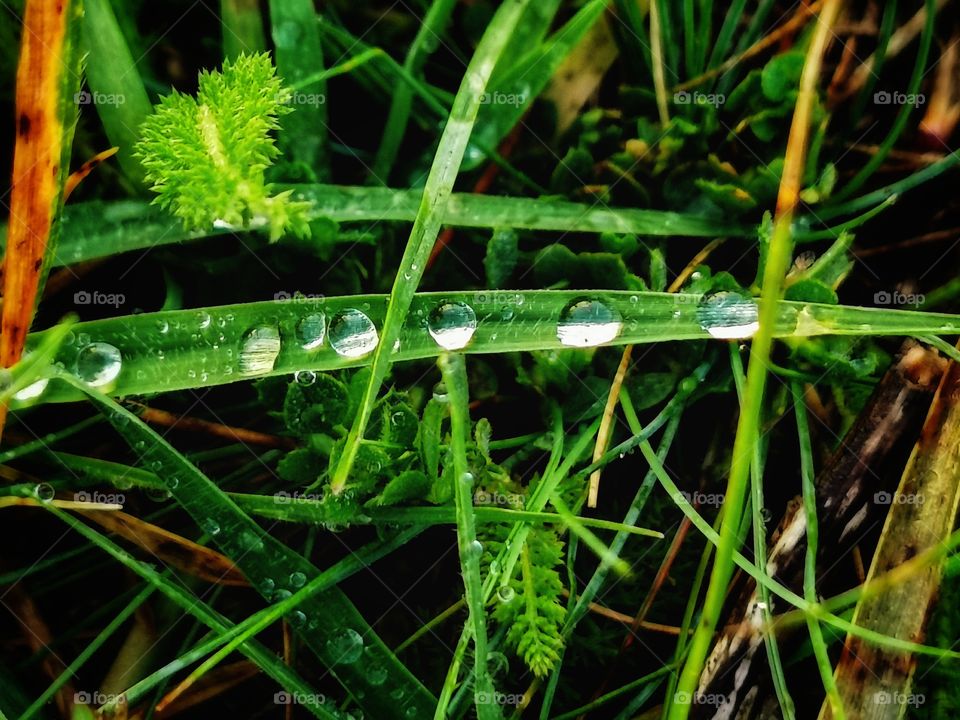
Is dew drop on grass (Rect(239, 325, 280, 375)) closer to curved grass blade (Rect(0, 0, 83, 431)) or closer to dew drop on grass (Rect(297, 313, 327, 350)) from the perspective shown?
dew drop on grass (Rect(297, 313, 327, 350))

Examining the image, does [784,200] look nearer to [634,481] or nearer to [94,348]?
[634,481]

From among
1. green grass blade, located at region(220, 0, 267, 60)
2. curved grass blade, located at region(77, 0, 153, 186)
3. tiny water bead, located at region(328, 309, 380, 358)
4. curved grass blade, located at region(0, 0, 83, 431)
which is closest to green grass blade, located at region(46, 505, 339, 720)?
curved grass blade, located at region(0, 0, 83, 431)

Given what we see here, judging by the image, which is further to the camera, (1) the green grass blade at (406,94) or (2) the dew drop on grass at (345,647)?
(1) the green grass blade at (406,94)

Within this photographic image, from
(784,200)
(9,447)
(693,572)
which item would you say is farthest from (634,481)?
(9,447)

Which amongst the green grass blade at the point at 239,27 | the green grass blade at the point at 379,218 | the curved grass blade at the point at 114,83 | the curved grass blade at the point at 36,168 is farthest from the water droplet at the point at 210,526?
the green grass blade at the point at 239,27

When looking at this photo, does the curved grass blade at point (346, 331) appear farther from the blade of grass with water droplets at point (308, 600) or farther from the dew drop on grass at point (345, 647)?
the dew drop on grass at point (345, 647)
